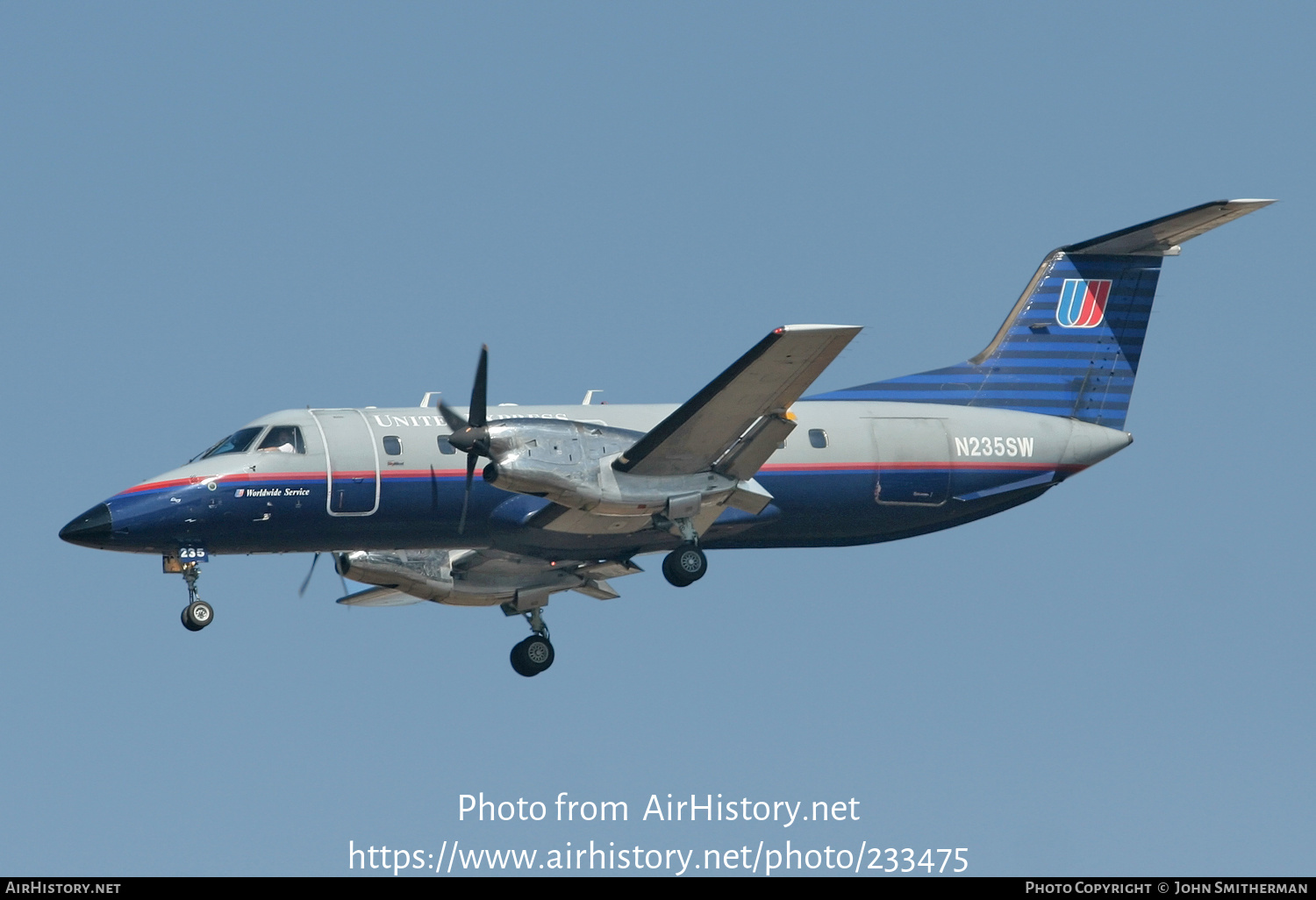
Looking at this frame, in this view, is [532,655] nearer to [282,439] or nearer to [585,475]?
[585,475]

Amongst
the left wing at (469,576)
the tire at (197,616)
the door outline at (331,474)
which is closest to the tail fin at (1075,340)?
the left wing at (469,576)

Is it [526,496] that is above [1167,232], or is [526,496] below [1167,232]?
below

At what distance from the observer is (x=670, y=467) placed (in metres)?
23.8

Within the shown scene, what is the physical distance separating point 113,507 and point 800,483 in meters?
8.92

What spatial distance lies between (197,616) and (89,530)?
169 cm

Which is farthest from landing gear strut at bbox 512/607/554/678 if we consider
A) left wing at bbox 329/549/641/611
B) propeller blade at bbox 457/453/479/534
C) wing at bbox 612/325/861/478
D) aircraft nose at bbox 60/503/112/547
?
aircraft nose at bbox 60/503/112/547

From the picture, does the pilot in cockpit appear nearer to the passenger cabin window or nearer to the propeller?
the passenger cabin window

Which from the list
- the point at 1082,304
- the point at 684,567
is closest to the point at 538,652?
the point at 684,567

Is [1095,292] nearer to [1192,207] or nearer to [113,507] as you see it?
[1192,207]

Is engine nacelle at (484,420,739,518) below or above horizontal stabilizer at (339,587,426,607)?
above

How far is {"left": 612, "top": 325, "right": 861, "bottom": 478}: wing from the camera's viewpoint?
22062mm

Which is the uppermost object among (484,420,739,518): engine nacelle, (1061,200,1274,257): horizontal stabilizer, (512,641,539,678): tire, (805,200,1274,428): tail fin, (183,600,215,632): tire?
(1061,200,1274,257): horizontal stabilizer

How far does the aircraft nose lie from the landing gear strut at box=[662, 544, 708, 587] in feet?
22.9

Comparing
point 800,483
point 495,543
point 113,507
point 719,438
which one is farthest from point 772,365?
point 113,507
